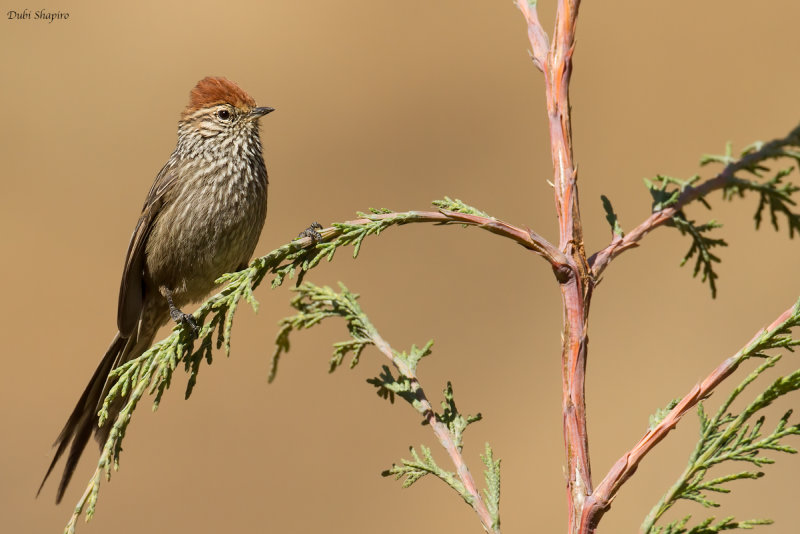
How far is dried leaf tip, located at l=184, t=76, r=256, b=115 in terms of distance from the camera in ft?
17.2

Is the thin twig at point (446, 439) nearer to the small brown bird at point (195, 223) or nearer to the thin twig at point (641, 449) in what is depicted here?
the thin twig at point (641, 449)

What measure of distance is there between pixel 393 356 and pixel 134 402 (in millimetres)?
817

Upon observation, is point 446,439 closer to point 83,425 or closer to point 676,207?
point 676,207

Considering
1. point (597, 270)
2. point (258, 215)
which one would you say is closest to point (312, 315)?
point (597, 270)

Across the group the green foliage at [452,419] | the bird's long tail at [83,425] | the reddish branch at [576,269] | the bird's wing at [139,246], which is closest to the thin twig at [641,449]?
the reddish branch at [576,269]

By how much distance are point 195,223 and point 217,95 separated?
3.27 ft

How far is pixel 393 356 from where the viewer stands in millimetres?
2637

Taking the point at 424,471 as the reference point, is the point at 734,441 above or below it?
above

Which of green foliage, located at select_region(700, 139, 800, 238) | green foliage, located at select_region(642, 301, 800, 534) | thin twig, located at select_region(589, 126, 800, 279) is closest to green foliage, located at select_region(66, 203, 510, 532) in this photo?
thin twig, located at select_region(589, 126, 800, 279)

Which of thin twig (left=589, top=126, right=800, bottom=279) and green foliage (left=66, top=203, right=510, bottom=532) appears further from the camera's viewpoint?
green foliage (left=66, top=203, right=510, bottom=532)

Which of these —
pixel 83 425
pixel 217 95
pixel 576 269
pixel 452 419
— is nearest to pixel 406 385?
pixel 452 419

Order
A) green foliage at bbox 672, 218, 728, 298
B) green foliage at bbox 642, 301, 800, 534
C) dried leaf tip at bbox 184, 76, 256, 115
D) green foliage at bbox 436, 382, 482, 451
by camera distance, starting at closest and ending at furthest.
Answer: green foliage at bbox 642, 301, 800, 534
green foliage at bbox 672, 218, 728, 298
green foliage at bbox 436, 382, 482, 451
dried leaf tip at bbox 184, 76, 256, 115

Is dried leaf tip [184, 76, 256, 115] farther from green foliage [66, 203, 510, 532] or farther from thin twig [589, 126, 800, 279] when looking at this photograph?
thin twig [589, 126, 800, 279]

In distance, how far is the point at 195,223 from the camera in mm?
4727
